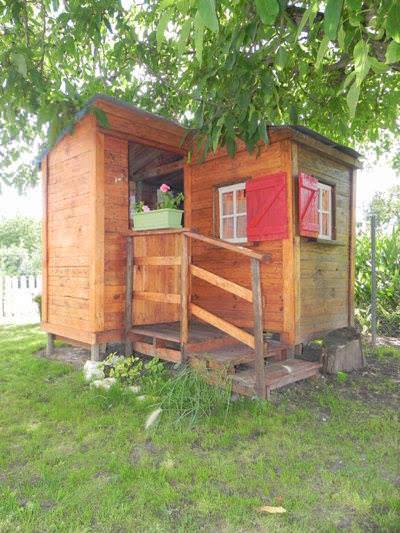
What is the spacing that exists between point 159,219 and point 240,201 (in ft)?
4.11

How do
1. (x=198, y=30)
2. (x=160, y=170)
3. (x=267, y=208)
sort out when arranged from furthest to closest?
(x=160, y=170) → (x=267, y=208) → (x=198, y=30)

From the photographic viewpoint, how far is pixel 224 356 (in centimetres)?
434

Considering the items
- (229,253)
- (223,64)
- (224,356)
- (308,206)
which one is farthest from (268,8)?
(229,253)

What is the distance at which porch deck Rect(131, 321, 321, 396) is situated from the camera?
13.1 feet

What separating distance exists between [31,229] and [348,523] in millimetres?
48840

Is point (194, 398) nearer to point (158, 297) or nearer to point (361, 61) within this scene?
point (158, 297)

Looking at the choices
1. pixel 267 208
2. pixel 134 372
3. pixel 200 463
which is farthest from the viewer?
pixel 267 208

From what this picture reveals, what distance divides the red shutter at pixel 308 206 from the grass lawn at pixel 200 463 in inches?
74.4

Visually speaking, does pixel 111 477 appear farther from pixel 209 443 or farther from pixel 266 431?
pixel 266 431

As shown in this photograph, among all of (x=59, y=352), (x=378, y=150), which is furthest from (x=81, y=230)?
(x=378, y=150)

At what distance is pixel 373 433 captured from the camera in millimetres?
3344

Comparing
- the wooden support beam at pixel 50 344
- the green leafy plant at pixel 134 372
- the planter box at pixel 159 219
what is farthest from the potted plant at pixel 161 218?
the wooden support beam at pixel 50 344

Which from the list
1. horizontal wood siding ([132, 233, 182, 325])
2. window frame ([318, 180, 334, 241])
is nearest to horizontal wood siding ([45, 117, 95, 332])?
horizontal wood siding ([132, 233, 182, 325])

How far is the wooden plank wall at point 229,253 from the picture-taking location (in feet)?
16.6
